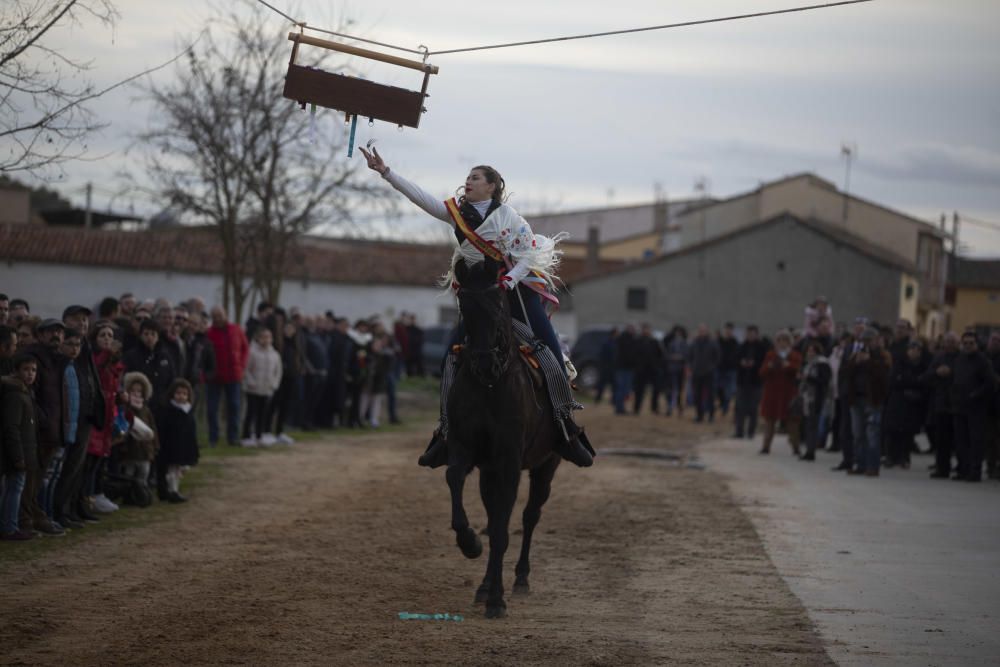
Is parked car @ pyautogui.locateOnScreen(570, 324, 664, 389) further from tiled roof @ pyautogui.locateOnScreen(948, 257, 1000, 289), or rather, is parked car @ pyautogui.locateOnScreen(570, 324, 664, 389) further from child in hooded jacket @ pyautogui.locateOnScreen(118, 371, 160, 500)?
tiled roof @ pyautogui.locateOnScreen(948, 257, 1000, 289)

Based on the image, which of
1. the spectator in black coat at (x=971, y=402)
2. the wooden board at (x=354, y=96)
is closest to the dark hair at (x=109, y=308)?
the wooden board at (x=354, y=96)

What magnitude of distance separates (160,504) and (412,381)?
1030 inches

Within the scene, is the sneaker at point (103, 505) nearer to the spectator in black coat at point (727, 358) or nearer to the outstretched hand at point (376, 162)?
the outstretched hand at point (376, 162)

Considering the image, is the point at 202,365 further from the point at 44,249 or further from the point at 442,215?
the point at 44,249

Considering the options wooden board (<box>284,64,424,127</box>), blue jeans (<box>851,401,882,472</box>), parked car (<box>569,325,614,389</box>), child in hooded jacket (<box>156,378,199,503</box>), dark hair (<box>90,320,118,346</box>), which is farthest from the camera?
parked car (<box>569,325,614,389</box>)

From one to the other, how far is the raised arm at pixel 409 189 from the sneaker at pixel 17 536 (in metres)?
5.30

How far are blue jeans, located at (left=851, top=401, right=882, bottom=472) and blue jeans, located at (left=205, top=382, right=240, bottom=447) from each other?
1028cm

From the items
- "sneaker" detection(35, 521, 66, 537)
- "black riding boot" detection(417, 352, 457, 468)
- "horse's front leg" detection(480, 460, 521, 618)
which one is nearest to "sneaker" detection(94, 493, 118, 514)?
"sneaker" detection(35, 521, 66, 537)

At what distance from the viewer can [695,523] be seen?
14.5 m

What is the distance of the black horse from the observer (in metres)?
8.80

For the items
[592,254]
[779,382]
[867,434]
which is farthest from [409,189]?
[592,254]

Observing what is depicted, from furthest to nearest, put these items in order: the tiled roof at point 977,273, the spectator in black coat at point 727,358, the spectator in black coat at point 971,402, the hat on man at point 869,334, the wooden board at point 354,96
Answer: the tiled roof at point 977,273 → the spectator in black coat at point 727,358 → the hat on man at point 869,334 → the spectator in black coat at point 971,402 → the wooden board at point 354,96

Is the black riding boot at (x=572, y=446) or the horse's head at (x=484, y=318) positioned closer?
the horse's head at (x=484, y=318)

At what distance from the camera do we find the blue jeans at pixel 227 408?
20172 mm
